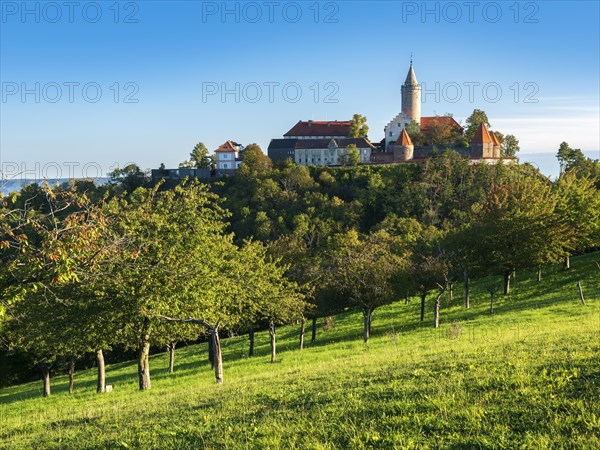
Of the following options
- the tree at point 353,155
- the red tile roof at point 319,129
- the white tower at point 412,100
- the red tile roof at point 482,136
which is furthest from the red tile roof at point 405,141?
the white tower at point 412,100

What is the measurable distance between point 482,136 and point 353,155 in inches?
1216

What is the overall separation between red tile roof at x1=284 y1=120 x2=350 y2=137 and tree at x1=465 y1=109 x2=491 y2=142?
1456 inches

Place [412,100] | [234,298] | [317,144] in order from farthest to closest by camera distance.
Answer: [412,100]
[317,144]
[234,298]

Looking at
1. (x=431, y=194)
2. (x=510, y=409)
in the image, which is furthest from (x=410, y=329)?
(x=431, y=194)

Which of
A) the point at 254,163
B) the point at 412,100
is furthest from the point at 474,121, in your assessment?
the point at 254,163

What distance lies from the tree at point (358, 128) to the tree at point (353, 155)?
52.2 feet

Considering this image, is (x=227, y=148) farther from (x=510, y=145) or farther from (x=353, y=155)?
(x=510, y=145)

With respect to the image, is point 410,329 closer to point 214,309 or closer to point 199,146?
point 214,309

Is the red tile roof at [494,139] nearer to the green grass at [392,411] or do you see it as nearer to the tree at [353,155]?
the tree at [353,155]

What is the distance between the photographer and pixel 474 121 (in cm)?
13500

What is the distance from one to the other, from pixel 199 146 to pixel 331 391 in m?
139

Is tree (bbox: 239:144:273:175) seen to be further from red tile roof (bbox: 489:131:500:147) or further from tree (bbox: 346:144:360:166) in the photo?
red tile roof (bbox: 489:131:500:147)

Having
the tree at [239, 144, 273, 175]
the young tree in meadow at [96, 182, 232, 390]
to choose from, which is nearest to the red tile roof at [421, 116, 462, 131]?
the tree at [239, 144, 273, 175]

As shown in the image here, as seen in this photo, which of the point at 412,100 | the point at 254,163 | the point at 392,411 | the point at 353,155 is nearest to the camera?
the point at 392,411
